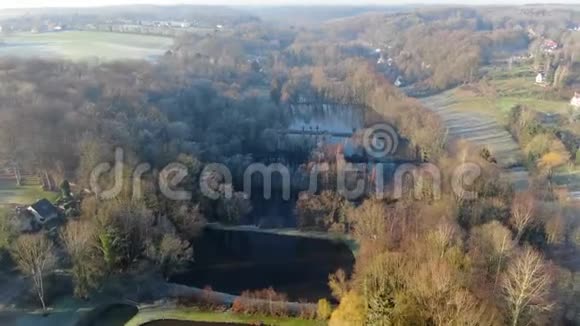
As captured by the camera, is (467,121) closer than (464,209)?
No

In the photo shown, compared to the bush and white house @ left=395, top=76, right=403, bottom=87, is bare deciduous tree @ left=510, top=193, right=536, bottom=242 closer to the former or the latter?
the bush

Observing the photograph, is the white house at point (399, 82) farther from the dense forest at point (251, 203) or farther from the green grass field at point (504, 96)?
the dense forest at point (251, 203)

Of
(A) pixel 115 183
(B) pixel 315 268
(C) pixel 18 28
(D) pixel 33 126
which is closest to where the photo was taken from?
(B) pixel 315 268

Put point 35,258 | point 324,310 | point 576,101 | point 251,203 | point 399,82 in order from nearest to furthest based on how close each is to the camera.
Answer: point 324,310 < point 35,258 < point 251,203 < point 576,101 < point 399,82

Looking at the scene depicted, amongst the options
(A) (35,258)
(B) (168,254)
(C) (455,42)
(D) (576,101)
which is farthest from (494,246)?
(C) (455,42)

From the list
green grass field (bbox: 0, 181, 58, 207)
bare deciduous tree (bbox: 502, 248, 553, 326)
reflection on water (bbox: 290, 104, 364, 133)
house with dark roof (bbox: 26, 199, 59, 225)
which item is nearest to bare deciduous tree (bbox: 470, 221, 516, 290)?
bare deciduous tree (bbox: 502, 248, 553, 326)

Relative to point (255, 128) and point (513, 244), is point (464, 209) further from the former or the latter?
point (255, 128)

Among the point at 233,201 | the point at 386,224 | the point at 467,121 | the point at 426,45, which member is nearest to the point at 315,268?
the point at 386,224

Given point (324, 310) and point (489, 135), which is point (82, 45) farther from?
point (324, 310)
